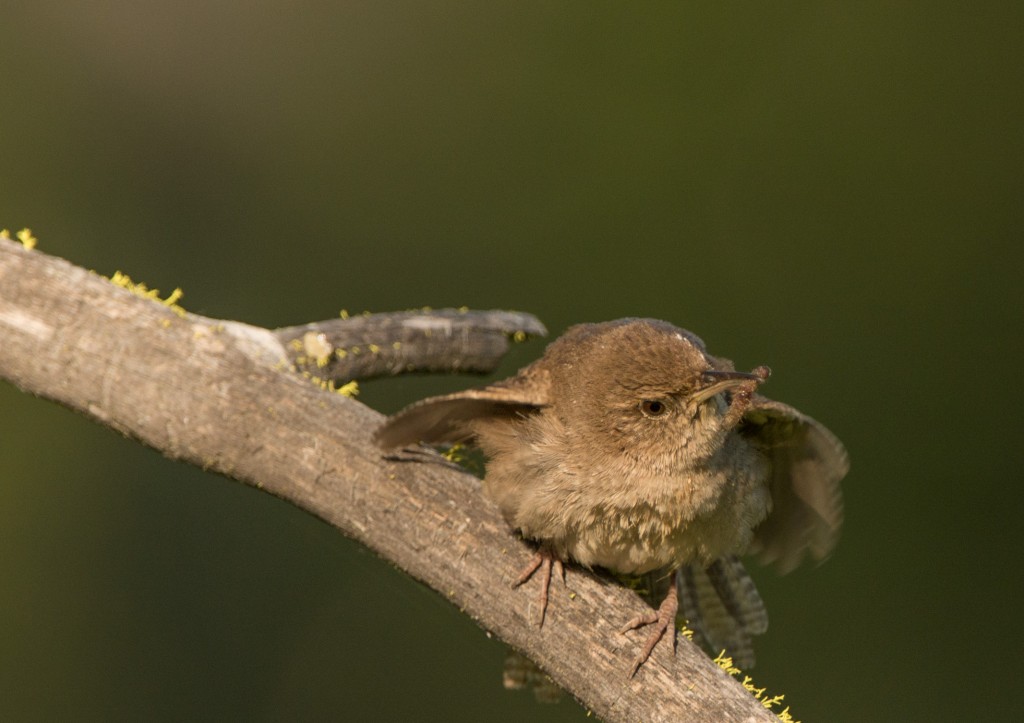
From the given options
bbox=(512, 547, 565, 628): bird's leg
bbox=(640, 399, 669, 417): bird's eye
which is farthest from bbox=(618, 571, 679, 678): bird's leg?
bbox=(640, 399, 669, 417): bird's eye

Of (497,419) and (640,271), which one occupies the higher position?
(640,271)

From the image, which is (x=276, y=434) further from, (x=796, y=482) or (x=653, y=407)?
(x=796, y=482)

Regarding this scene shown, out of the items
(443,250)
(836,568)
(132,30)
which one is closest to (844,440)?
(836,568)

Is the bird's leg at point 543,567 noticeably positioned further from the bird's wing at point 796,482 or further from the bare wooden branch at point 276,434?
the bird's wing at point 796,482

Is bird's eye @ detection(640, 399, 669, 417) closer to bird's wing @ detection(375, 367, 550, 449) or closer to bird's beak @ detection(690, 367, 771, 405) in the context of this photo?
bird's beak @ detection(690, 367, 771, 405)

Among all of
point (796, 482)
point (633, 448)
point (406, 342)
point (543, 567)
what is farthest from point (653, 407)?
point (406, 342)

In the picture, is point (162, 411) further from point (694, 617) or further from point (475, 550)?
point (694, 617)

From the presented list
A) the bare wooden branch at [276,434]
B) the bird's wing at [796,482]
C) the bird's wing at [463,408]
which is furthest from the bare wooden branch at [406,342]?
the bird's wing at [796,482]
